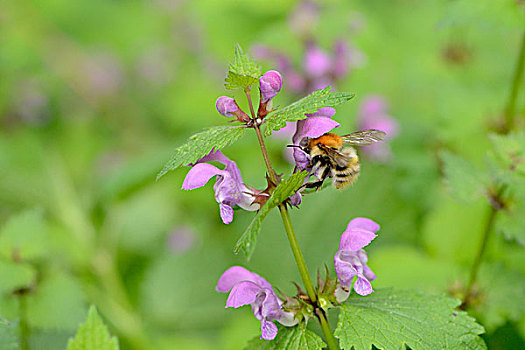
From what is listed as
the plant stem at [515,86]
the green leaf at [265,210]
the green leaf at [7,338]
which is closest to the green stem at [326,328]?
the green leaf at [265,210]

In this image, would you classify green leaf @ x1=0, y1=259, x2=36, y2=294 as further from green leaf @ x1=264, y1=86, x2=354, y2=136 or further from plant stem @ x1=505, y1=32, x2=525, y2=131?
plant stem @ x1=505, y1=32, x2=525, y2=131

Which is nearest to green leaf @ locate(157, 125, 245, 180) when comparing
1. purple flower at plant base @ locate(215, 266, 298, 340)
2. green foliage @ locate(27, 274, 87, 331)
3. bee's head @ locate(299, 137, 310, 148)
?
bee's head @ locate(299, 137, 310, 148)

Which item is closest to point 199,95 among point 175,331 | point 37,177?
point 37,177

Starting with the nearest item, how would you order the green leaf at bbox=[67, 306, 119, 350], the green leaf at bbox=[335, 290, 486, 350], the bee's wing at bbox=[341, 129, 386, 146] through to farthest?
1. the green leaf at bbox=[335, 290, 486, 350]
2. the green leaf at bbox=[67, 306, 119, 350]
3. the bee's wing at bbox=[341, 129, 386, 146]

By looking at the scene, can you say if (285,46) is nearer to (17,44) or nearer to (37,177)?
(37,177)

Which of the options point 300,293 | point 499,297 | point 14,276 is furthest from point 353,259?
point 14,276

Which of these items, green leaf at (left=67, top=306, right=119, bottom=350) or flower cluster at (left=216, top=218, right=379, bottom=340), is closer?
flower cluster at (left=216, top=218, right=379, bottom=340)

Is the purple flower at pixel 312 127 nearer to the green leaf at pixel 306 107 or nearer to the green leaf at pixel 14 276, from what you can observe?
the green leaf at pixel 306 107

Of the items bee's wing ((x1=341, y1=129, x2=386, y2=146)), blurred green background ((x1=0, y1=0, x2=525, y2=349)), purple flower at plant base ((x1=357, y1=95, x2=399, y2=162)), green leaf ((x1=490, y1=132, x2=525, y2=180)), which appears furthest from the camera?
purple flower at plant base ((x1=357, y1=95, x2=399, y2=162))
